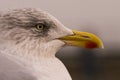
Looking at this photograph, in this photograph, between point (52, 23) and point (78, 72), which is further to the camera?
point (78, 72)

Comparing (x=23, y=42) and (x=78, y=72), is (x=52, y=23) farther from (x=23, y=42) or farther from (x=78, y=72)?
(x=78, y=72)

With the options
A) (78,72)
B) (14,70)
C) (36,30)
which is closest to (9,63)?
(14,70)

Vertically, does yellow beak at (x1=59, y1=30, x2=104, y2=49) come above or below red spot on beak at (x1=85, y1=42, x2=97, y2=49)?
above

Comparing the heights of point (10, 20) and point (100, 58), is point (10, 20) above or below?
above

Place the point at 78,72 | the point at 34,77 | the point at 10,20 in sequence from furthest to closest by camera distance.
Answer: the point at 78,72 → the point at 10,20 → the point at 34,77

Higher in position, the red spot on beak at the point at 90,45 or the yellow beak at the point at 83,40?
the yellow beak at the point at 83,40

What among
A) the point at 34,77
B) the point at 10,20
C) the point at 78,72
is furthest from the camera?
the point at 78,72
